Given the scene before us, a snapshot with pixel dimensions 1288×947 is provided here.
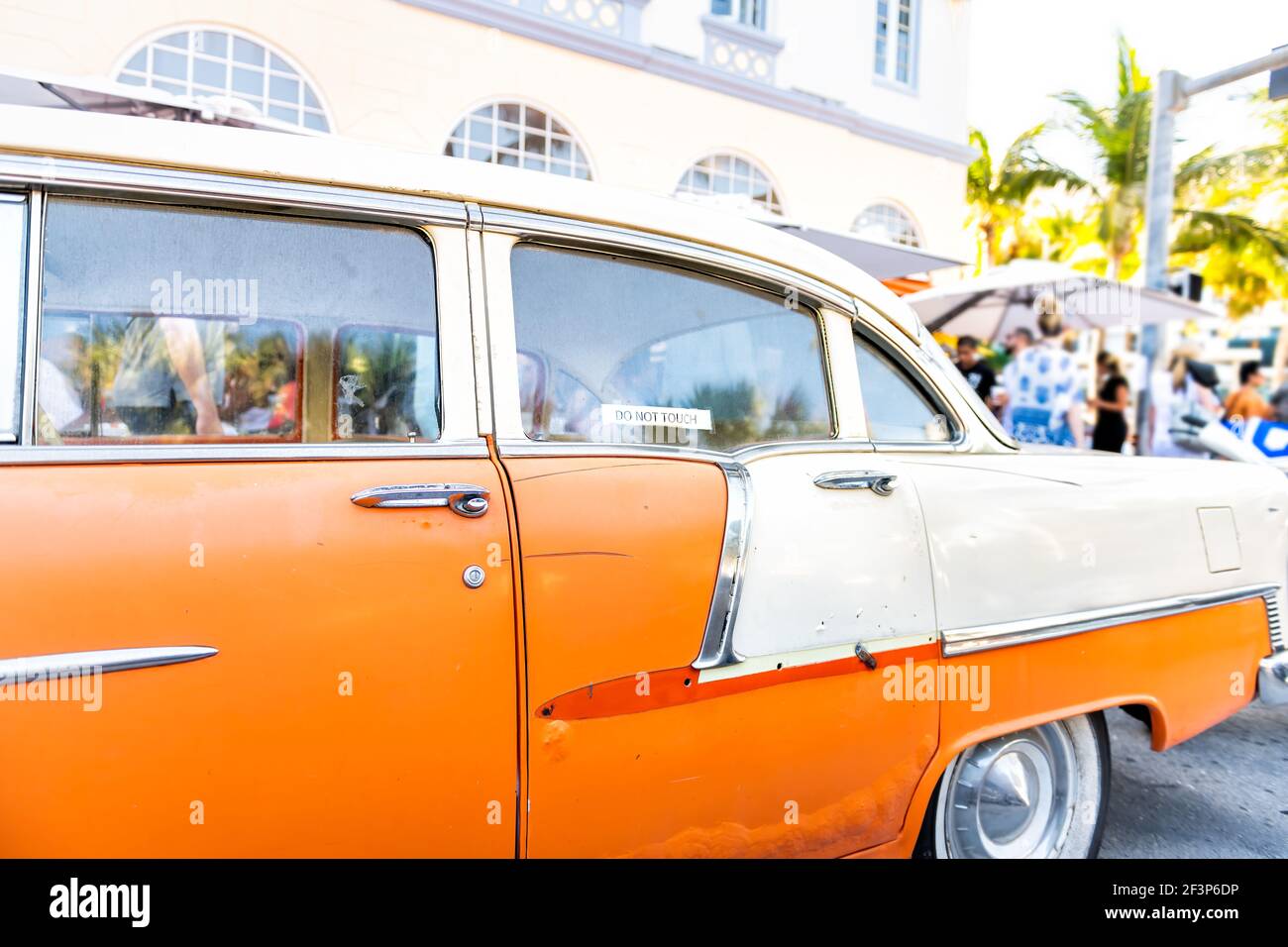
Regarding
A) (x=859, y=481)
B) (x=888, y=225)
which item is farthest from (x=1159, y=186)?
(x=859, y=481)

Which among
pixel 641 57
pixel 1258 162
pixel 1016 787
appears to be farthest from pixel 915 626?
pixel 1258 162

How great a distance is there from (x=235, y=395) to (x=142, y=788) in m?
0.71

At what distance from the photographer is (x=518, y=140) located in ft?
32.3

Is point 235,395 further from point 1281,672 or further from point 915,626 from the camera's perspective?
point 1281,672

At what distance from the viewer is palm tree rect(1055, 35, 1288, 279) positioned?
1695 cm

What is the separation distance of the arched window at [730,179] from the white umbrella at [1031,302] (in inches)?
110

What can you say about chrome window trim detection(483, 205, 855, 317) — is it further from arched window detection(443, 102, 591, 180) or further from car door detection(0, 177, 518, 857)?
arched window detection(443, 102, 591, 180)

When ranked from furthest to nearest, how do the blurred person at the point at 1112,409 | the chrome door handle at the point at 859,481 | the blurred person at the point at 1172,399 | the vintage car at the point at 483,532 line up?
the blurred person at the point at 1172,399, the blurred person at the point at 1112,409, the chrome door handle at the point at 859,481, the vintage car at the point at 483,532

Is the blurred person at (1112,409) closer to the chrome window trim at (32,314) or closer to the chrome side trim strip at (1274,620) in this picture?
the chrome side trim strip at (1274,620)

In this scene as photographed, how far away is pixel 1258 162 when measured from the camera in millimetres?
17062

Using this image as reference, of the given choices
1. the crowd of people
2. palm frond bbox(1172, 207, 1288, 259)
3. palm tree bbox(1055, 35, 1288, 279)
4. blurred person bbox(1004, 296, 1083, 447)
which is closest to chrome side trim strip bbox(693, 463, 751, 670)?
the crowd of people

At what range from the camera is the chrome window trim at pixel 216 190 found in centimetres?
154

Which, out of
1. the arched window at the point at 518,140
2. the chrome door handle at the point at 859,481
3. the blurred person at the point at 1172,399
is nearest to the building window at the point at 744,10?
the arched window at the point at 518,140

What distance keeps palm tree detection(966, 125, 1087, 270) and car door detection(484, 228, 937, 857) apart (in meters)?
16.2
